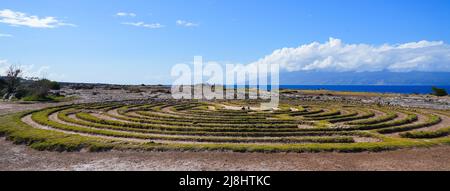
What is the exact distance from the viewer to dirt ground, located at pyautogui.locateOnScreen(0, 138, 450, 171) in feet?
51.7

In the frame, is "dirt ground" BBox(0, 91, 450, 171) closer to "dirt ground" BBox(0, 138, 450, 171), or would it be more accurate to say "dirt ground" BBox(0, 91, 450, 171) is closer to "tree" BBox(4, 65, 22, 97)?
"dirt ground" BBox(0, 138, 450, 171)

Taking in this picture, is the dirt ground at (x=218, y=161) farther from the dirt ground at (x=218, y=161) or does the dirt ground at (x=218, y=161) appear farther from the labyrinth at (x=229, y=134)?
the labyrinth at (x=229, y=134)

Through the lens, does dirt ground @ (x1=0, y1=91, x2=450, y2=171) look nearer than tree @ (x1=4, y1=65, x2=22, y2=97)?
Yes

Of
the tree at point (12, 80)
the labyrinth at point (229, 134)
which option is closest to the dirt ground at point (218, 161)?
the labyrinth at point (229, 134)

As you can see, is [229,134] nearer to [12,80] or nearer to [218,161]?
[218,161]

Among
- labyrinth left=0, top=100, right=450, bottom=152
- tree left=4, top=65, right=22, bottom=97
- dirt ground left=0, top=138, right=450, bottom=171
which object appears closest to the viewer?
dirt ground left=0, top=138, right=450, bottom=171

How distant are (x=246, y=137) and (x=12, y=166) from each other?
13521mm

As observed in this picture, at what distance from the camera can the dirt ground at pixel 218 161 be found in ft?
51.7

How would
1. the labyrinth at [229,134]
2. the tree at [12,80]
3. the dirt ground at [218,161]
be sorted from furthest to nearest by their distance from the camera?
the tree at [12,80], the labyrinth at [229,134], the dirt ground at [218,161]

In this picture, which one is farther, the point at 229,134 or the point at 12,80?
the point at 12,80

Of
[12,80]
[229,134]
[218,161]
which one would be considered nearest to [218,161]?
[218,161]

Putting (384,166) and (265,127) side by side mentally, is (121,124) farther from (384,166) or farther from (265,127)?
(384,166)

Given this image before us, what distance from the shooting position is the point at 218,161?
16750mm

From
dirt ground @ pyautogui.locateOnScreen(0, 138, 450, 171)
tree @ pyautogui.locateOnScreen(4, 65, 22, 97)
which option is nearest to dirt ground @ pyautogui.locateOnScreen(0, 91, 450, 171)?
dirt ground @ pyautogui.locateOnScreen(0, 138, 450, 171)
